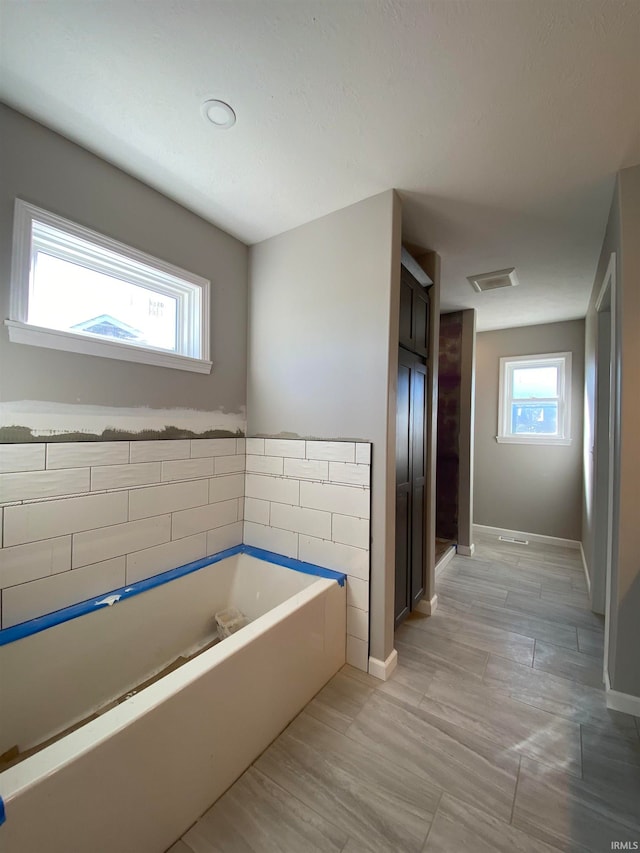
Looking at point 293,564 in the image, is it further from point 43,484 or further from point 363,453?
point 43,484

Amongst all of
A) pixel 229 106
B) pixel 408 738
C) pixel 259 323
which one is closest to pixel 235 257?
pixel 259 323

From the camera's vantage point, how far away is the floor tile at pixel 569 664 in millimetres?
1788

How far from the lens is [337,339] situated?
6.34 feet

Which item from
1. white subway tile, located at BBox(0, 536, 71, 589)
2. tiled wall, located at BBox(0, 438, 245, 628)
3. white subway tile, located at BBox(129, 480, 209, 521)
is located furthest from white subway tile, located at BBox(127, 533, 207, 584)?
white subway tile, located at BBox(0, 536, 71, 589)

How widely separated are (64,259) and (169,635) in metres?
1.97

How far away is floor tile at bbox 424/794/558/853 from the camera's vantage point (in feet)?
3.42

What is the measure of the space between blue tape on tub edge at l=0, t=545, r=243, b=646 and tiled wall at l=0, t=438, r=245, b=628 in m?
0.03

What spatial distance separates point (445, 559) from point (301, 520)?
6.31 ft

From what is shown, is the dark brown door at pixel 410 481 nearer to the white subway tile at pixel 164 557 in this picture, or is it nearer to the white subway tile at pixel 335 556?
the white subway tile at pixel 335 556

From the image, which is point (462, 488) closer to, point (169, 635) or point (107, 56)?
point (169, 635)

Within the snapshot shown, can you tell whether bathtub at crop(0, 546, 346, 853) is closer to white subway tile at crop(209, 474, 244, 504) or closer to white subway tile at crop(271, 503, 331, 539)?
white subway tile at crop(271, 503, 331, 539)

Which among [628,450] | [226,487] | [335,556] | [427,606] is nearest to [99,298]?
[226,487]

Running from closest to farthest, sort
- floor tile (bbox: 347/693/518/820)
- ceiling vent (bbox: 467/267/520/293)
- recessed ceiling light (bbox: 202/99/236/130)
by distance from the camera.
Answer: floor tile (bbox: 347/693/518/820) < recessed ceiling light (bbox: 202/99/236/130) < ceiling vent (bbox: 467/267/520/293)

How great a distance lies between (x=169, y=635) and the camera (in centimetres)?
177
